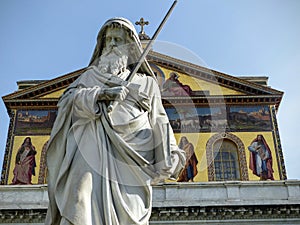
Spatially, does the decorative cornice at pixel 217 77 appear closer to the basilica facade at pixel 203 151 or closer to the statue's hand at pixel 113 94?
the basilica facade at pixel 203 151

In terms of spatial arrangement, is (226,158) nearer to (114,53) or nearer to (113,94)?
(114,53)

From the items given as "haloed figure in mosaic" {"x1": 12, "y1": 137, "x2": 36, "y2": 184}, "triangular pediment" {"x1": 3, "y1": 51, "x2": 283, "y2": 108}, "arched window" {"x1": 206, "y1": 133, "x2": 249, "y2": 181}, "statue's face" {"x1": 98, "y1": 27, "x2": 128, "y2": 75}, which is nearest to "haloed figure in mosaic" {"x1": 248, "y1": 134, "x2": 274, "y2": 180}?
"arched window" {"x1": 206, "y1": 133, "x2": 249, "y2": 181}

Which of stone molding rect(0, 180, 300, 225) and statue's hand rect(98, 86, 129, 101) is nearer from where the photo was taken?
statue's hand rect(98, 86, 129, 101)

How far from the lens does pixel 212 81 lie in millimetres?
19031

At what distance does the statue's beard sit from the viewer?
2.97m

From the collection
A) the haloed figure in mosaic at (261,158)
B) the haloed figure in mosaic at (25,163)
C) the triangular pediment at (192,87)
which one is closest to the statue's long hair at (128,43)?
the haloed figure in mosaic at (25,163)

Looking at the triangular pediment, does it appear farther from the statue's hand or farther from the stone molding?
the statue's hand

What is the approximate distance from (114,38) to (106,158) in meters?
0.77

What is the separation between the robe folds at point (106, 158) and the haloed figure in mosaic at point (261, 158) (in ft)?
49.7

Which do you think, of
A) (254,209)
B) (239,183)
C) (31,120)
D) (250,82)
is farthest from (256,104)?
(31,120)

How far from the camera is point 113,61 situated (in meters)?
2.99

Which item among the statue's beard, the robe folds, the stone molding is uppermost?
the stone molding

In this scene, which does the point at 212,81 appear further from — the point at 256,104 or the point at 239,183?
the point at 239,183

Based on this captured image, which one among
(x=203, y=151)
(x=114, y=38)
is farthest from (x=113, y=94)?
(x=203, y=151)
